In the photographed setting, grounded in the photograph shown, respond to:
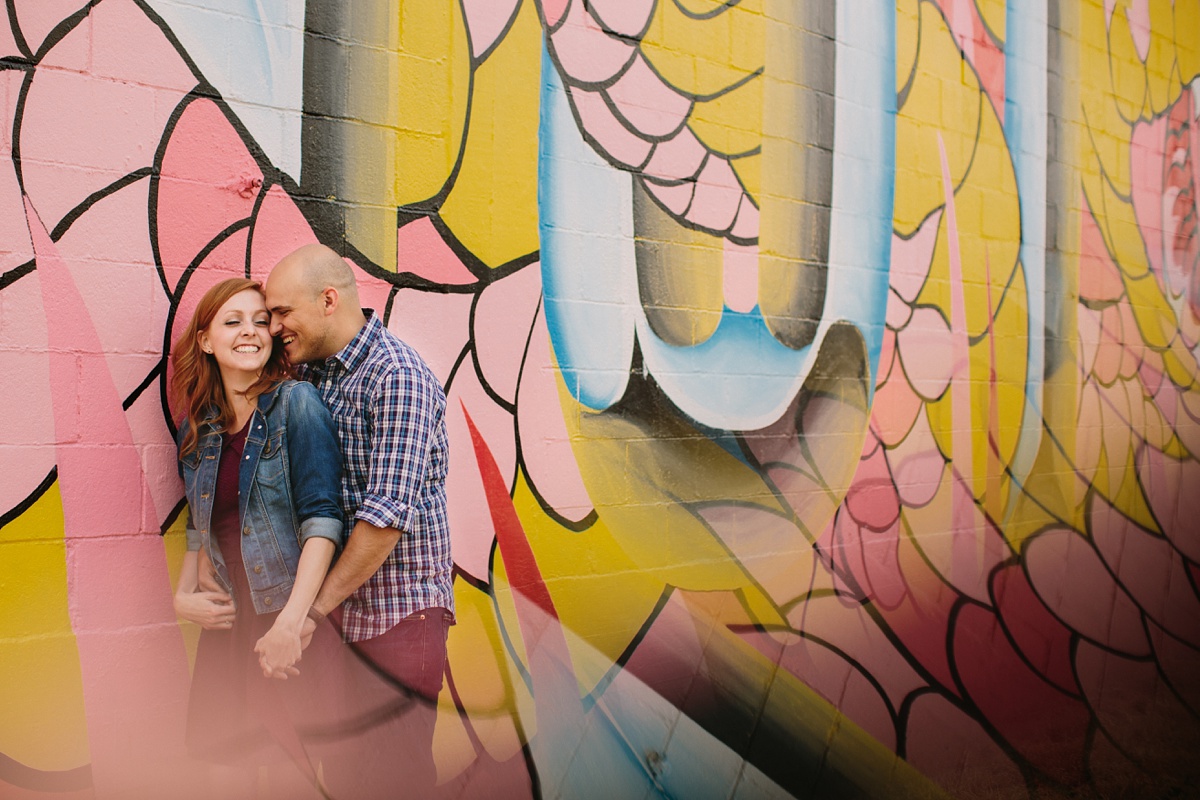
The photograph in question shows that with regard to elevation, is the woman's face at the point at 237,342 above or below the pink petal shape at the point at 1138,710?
above

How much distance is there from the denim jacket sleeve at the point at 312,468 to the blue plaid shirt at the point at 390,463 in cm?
8

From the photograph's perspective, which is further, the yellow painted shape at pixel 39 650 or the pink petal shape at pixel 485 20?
the pink petal shape at pixel 485 20

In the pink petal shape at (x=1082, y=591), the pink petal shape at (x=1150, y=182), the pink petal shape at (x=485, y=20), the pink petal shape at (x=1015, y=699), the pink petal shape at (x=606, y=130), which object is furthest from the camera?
the pink petal shape at (x=1150, y=182)

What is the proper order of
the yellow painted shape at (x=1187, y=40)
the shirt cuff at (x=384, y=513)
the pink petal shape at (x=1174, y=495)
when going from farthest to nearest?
the yellow painted shape at (x=1187, y=40) → the pink petal shape at (x=1174, y=495) → the shirt cuff at (x=384, y=513)

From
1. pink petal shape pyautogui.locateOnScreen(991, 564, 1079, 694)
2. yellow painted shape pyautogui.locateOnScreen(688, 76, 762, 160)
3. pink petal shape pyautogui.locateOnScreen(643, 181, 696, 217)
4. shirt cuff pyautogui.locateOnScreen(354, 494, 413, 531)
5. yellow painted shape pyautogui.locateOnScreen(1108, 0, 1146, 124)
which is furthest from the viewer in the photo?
yellow painted shape pyautogui.locateOnScreen(1108, 0, 1146, 124)

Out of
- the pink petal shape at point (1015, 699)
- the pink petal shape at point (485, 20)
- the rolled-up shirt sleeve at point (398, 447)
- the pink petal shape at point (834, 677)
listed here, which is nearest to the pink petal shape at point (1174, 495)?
the pink petal shape at point (1015, 699)

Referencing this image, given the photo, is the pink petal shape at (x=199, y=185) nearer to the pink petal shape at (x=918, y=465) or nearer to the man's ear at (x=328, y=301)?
the man's ear at (x=328, y=301)

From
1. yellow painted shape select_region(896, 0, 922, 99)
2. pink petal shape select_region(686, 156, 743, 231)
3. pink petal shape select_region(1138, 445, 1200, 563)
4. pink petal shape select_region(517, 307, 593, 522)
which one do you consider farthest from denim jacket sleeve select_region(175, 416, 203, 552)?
pink petal shape select_region(1138, 445, 1200, 563)

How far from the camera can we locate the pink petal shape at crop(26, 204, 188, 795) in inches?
89.1

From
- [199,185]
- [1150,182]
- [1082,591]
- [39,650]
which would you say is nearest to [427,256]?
[199,185]

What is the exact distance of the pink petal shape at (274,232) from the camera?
99.2 inches

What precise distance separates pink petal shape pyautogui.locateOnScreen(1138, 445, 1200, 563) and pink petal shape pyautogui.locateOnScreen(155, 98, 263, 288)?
4910 mm

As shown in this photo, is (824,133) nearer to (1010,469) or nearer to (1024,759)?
→ (1010,469)

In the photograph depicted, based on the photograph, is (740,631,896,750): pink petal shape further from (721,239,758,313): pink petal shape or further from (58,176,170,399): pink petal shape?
(58,176,170,399): pink petal shape
